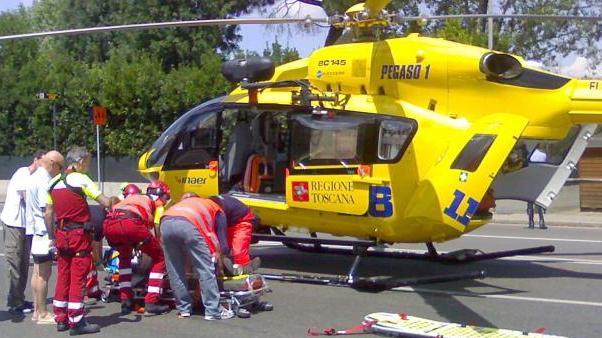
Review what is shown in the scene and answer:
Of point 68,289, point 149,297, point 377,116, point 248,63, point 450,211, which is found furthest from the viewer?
point 248,63

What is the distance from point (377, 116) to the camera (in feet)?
36.0

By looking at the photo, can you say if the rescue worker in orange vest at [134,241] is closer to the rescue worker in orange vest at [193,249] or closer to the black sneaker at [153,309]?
the black sneaker at [153,309]

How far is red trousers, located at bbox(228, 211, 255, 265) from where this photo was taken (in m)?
9.67

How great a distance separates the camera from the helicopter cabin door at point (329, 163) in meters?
10.9

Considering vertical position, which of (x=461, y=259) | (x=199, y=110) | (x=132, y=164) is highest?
(x=199, y=110)

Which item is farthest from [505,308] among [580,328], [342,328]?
[342,328]

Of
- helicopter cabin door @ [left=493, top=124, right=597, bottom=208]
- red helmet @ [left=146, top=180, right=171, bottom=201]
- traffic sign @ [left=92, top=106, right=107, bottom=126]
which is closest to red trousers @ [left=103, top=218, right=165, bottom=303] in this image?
red helmet @ [left=146, top=180, right=171, bottom=201]

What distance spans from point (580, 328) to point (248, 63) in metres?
5.59

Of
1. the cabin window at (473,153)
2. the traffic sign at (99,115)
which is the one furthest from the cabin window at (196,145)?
the traffic sign at (99,115)

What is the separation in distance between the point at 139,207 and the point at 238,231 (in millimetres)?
1144

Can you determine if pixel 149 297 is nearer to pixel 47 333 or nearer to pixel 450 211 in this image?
pixel 47 333

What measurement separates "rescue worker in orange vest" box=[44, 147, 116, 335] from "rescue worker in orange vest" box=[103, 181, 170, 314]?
0.62 meters

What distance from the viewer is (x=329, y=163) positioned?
11180mm

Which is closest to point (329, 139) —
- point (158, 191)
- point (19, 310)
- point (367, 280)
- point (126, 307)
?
point (367, 280)
